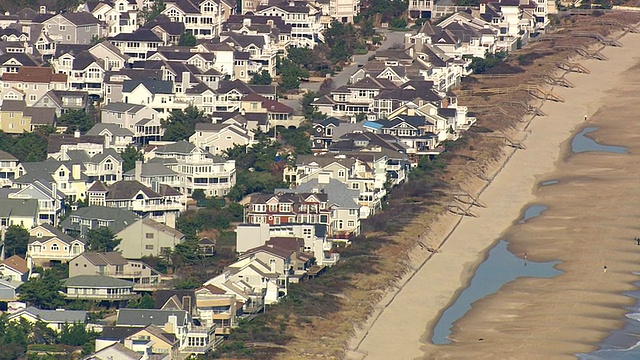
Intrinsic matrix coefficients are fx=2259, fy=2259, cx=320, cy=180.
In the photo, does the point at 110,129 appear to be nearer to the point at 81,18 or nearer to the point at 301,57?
the point at 301,57

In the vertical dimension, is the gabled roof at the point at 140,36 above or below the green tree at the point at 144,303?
above

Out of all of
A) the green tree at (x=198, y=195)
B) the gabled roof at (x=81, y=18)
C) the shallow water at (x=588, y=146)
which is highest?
the gabled roof at (x=81, y=18)

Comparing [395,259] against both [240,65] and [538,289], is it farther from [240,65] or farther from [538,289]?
[240,65]

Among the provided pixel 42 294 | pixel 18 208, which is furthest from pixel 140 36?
pixel 42 294

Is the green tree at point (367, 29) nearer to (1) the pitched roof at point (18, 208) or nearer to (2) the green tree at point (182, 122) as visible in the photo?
(2) the green tree at point (182, 122)

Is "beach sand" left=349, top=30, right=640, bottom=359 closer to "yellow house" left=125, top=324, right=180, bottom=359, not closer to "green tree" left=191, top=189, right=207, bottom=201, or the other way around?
"yellow house" left=125, top=324, right=180, bottom=359

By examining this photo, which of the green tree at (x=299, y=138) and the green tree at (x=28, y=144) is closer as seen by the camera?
the green tree at (x=28, y=144)

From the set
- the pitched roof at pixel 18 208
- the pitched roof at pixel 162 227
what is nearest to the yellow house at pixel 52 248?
the pitched roof at pixel 162 227
